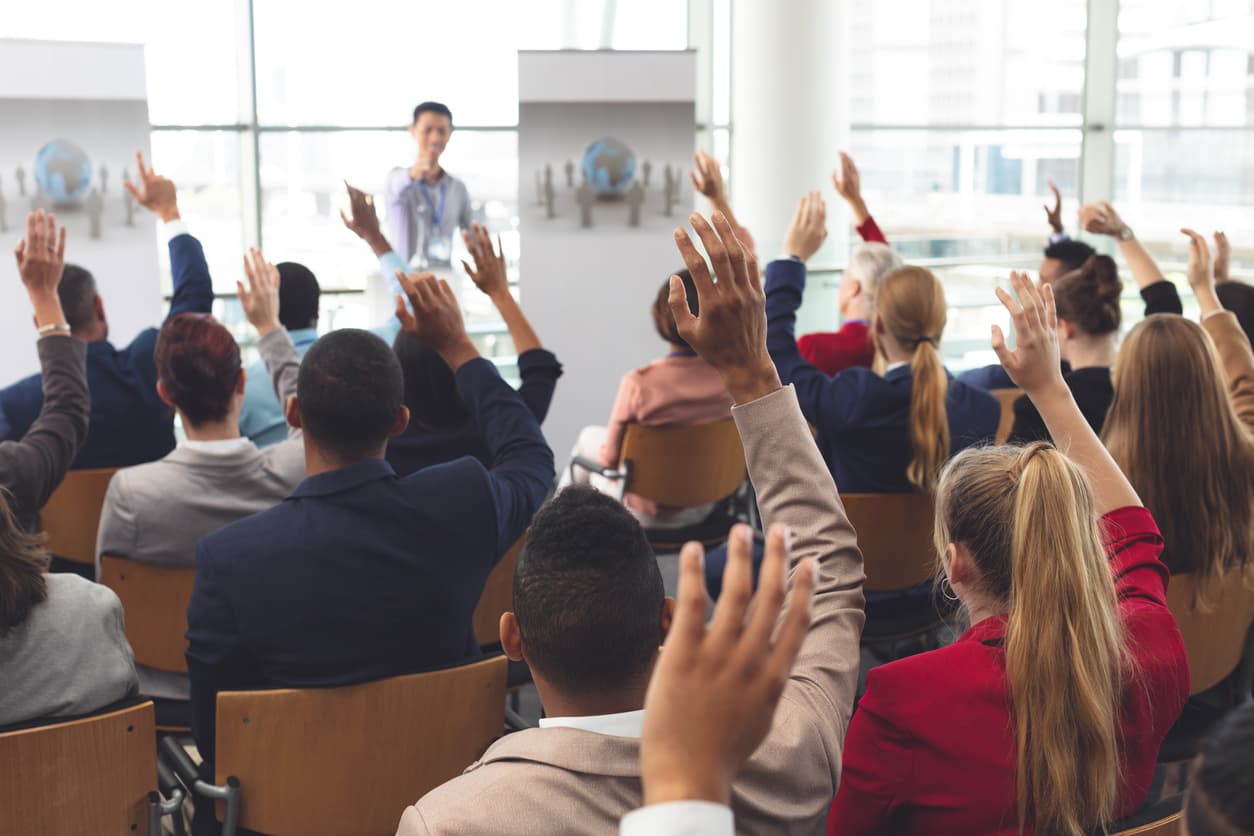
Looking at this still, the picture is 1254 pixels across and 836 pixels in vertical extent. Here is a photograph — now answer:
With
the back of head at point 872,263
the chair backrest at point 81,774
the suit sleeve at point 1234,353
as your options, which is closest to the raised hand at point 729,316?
the chair backrest at point 81,774

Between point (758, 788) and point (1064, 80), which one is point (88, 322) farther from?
point (1064, 80)

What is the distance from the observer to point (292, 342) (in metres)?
3.76

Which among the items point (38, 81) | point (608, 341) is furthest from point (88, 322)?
point (608, 341)

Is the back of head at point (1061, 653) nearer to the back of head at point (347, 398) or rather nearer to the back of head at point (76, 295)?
the back of head at point (347, 398)

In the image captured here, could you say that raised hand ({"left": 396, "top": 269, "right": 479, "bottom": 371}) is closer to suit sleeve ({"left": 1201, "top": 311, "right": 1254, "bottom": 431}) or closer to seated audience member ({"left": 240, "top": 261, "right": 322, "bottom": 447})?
seated audience member ({"left": 240, "top": 261, "right": 322, "bottom": 447})

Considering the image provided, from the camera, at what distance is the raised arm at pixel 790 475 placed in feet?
4.34

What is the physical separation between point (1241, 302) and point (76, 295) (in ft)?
11.8

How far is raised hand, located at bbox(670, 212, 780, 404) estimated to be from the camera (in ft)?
4.41

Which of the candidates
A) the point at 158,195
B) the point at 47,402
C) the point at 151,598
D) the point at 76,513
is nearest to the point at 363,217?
the point at 158,195

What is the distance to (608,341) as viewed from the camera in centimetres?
603

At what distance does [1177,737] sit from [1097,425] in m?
0.94

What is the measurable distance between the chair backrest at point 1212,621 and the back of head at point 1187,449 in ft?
0.13

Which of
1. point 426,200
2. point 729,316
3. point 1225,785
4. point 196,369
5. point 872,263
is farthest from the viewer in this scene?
point 426,200

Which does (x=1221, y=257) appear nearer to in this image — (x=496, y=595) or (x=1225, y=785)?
(x=496, y=595)
